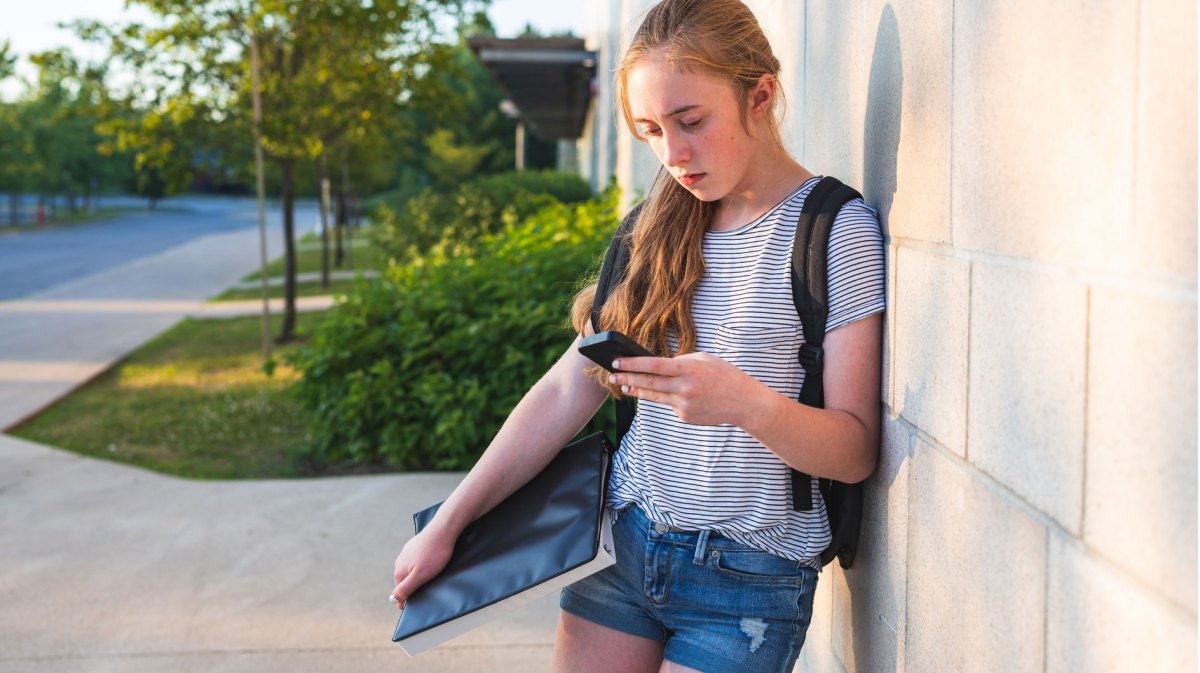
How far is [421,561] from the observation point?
2041 millimetres

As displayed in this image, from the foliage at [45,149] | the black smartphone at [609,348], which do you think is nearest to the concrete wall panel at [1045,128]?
the black smartphone at [609,348]

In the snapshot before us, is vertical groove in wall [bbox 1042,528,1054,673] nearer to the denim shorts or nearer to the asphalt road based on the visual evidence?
the denim shorts

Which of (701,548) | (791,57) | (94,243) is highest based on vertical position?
(791,57)

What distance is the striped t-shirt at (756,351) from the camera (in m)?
1.84

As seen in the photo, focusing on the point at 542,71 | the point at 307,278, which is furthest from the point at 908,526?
the point at 307,278

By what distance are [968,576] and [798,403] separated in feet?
1.09

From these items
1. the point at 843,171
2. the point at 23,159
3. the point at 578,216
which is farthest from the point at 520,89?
the point at 23,159

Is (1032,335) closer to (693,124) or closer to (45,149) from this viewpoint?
(693,124)

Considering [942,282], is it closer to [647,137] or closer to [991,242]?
[991,242]

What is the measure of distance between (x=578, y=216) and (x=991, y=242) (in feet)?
23.0

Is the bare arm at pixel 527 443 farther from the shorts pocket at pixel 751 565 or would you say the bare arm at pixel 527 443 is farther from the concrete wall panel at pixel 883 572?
the concrete wall panel at pixel 883 572

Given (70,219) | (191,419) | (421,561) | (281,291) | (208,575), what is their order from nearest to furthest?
(421,561) → (208,575) → (191,419) → (281,291) → (70,219)

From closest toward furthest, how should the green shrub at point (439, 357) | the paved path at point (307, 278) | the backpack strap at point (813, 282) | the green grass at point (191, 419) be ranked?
1. the backpack strap at point (813, 282)
2. the green shrub at point (439, 357)
3. the green grass at point (191, 419)
4. the paved path at point (307, 278)

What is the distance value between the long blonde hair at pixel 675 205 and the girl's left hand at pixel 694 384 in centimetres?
31
